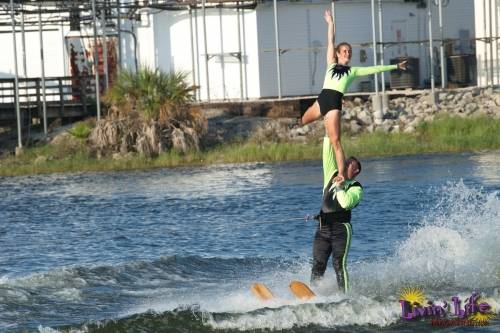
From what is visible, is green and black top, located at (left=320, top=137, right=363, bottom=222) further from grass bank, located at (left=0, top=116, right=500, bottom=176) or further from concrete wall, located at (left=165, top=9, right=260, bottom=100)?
concrete wall, located at (left=165, top=9, right=260, bottom=100)

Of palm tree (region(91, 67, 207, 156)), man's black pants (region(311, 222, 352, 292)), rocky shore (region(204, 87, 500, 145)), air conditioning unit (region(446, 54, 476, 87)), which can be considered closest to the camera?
man's black pants (region(311, 222, 352, 292))

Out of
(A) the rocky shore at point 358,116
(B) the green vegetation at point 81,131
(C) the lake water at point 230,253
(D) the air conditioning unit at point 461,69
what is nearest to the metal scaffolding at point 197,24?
(A) the rocky shore at point 358,116

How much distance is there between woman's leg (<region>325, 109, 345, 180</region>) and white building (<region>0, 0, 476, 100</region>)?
27000 mm

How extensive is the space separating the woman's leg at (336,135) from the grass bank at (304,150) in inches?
866

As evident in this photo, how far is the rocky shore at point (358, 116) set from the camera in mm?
39375

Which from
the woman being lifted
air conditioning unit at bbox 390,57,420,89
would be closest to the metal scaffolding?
air conditioning unit at bbox 390,57,420,89

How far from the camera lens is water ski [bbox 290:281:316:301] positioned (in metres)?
14.9

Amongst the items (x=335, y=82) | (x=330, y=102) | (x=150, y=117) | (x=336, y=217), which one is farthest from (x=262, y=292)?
(x=150, y=117)

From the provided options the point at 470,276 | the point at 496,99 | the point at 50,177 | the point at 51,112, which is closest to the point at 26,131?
the point at 51,112

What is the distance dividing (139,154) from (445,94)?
35.0 ft

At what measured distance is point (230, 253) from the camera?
20.1 metres

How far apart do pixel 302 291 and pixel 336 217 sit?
95 cm

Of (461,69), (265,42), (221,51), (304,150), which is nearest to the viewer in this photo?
(304,150)

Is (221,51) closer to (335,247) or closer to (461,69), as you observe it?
(461,69)
